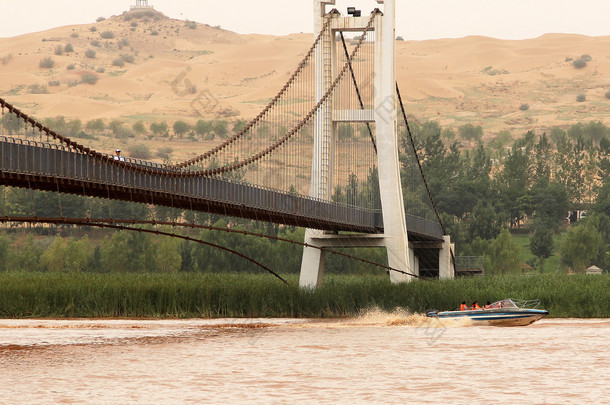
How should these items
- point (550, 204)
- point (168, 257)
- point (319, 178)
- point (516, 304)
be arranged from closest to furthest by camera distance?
point (516, 304) → point (319, 178) → point (168, 257) → point (550, 204)

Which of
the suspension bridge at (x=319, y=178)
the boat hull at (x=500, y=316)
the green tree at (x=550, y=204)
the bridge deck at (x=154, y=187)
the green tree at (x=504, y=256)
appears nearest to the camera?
the bridge deck at (x=154, y=187)

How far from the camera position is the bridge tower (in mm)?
64500

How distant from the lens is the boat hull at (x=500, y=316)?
50.7 metres

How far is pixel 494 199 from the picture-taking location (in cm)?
15762

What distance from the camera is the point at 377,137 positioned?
6569 cm

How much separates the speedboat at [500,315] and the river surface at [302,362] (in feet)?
1.83

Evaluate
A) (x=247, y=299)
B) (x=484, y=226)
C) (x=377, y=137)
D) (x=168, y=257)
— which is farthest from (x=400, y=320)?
(x=484, y=226)

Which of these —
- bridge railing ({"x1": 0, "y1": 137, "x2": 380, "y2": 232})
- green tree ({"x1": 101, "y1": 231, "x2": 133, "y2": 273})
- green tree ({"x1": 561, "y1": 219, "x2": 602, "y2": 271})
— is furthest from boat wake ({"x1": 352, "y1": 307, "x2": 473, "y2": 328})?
green tree ({"x1": 561, "y1": 219, "x2": 602, "y2": 271})

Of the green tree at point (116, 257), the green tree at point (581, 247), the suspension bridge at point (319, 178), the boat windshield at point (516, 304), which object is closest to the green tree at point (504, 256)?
the green tree at point (581, 247)

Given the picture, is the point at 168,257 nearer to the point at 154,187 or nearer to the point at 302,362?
the point at 154,187

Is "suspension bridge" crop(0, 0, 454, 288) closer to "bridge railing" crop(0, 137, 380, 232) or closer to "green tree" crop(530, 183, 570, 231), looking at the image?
"bridge railing" crop(0, 137, 380, 232)

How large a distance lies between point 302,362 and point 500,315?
16537mm

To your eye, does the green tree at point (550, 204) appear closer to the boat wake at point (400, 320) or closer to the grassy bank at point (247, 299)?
the grassy bank at point (247, 299)

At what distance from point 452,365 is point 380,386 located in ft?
18.1
